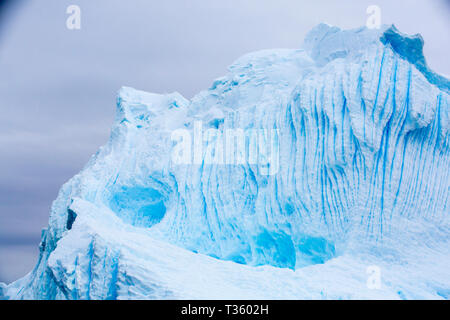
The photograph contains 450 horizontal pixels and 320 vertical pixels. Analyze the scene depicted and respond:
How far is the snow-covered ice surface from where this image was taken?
17.3 feet

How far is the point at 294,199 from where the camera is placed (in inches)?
259

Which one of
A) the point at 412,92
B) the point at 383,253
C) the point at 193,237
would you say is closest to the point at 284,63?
the point at 412,92

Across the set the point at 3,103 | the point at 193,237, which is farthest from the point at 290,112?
the point at 3,103

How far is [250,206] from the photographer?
7047mm

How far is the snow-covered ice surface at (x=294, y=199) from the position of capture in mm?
5277

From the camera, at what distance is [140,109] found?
9.14 meters

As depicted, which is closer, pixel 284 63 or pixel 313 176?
pixel 313 176

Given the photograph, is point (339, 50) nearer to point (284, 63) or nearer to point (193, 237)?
point (284, 63)

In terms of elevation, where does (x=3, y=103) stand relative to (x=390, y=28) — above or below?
below

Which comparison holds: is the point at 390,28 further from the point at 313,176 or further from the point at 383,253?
the point at 383,253

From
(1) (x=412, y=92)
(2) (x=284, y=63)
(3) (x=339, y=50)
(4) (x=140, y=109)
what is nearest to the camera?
(1) (x=412, y=92)
